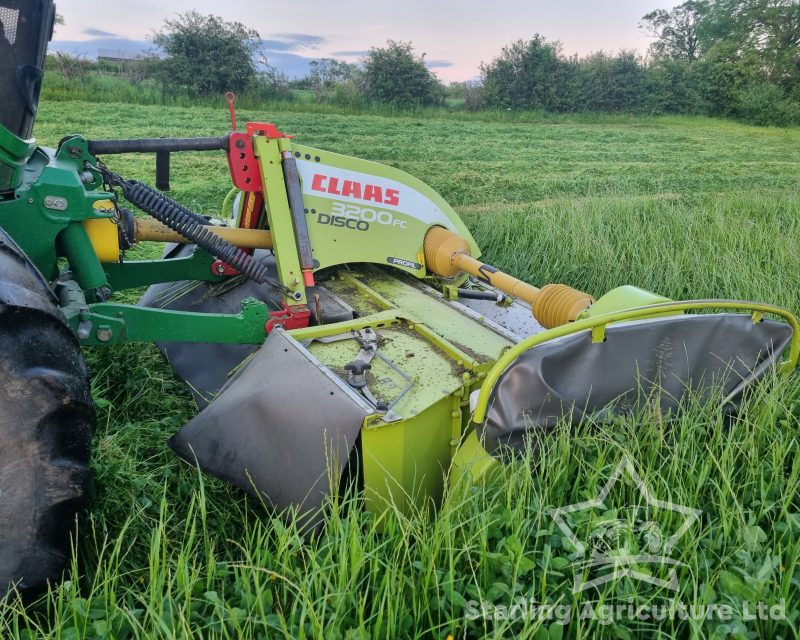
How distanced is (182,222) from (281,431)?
111 centimetres

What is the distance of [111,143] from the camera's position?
262 cm

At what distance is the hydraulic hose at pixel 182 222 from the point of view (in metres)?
2.67

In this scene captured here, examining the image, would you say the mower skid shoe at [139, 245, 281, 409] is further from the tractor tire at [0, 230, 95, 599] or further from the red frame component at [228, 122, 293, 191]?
the tractor tire at [0, 230, 95, 599]

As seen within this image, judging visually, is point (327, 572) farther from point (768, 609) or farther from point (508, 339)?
point (508, 339)

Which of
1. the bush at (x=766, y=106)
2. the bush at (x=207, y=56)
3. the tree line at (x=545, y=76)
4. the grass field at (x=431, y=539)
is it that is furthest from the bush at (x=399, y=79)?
the grass field at (x=431, y=539)

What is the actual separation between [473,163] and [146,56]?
14.6 m

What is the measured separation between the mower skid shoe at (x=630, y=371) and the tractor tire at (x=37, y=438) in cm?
119

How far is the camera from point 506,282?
10.1 ft

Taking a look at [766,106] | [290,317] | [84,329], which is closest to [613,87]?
[766,106]

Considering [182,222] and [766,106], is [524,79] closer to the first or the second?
[766,106]

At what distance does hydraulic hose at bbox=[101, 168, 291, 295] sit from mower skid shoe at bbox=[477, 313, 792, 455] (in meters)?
1.32

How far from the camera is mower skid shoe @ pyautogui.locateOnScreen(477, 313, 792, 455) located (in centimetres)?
203

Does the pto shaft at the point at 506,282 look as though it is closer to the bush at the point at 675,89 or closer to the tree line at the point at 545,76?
the tree line at the point at 545,76

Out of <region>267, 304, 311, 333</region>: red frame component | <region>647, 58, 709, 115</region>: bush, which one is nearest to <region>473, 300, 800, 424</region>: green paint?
<region>267, 304, 311, 333</region>: red frame component
